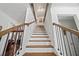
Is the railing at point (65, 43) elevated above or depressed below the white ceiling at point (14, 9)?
below

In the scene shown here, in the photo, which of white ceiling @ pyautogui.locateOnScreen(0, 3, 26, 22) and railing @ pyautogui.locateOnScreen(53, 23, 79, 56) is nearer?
→ railing @ pyautogui.locateOnScreen(53, 23, 79, 56)

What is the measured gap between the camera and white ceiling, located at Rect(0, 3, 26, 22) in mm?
4758

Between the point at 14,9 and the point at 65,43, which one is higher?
the point at 14,9

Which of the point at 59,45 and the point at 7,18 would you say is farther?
the point at 7,18

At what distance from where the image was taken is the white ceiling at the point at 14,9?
15.6ft

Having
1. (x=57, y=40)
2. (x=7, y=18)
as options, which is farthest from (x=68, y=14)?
(x=7, y=18)

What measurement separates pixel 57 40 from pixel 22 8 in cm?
238

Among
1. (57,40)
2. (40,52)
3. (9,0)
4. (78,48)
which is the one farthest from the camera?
(78,48)

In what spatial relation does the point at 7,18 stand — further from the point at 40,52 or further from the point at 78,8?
the point at 78,8

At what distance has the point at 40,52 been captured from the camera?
3.29m

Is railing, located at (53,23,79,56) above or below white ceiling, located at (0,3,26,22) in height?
below

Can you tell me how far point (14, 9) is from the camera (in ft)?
16.7

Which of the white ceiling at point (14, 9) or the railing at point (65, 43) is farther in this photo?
the white ceiling at point (14, 9)

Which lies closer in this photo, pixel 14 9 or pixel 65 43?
pixel 65 43
